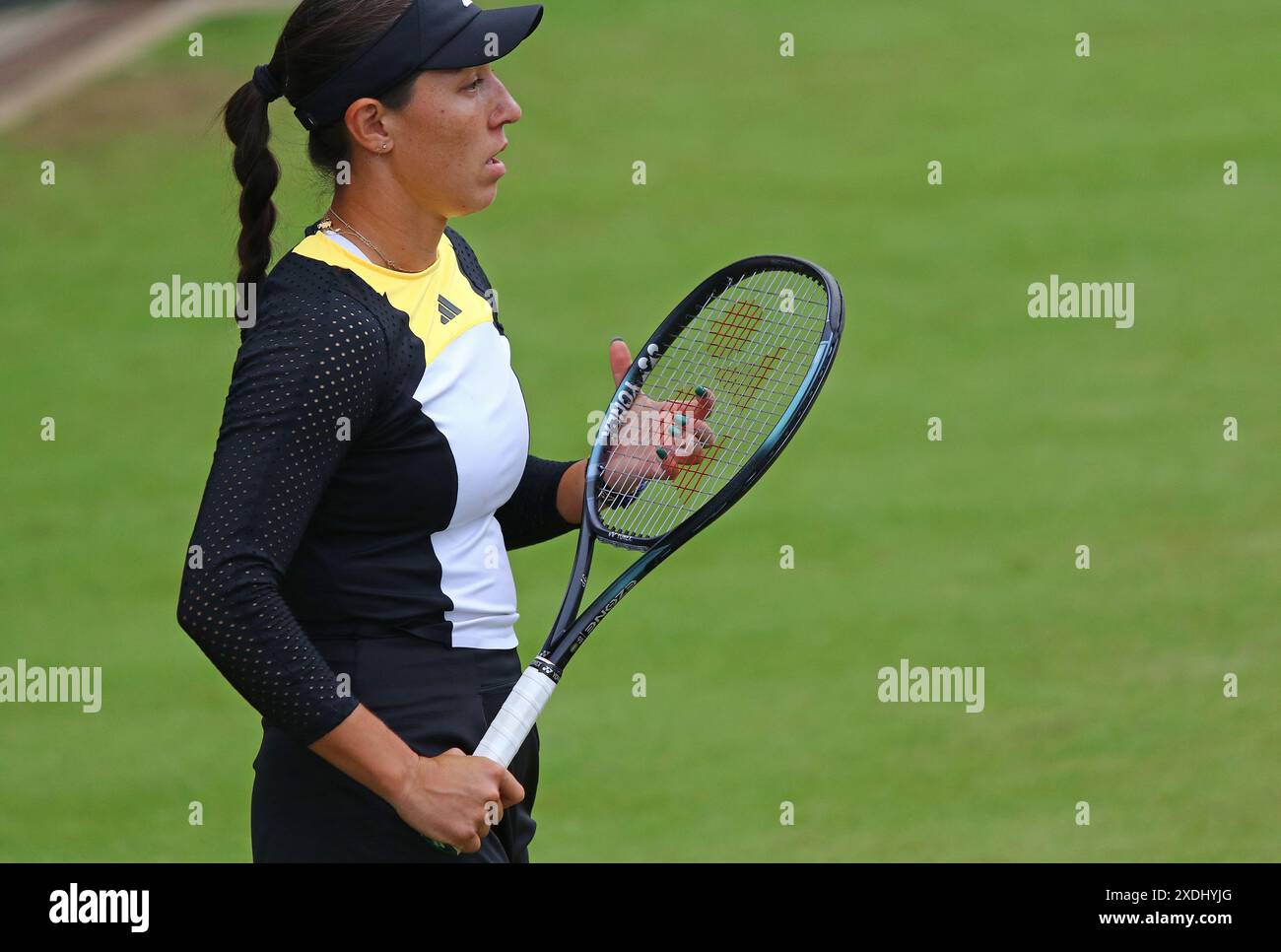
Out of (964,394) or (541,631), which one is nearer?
(541,631)

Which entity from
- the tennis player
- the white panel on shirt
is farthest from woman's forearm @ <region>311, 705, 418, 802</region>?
the white panel on shirt

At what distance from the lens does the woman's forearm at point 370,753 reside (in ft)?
9.19

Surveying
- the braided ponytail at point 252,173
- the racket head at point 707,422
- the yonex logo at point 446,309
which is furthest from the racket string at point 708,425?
the braided ponytail at point 252,173

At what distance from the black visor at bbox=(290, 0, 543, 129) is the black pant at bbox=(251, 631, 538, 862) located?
836 mm

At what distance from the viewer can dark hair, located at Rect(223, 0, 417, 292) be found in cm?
297

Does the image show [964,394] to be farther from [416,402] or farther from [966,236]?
[416,402]

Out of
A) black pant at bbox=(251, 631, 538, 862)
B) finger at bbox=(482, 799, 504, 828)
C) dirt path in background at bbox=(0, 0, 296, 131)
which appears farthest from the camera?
dirt path in background at bbox=(0, 0, 296, 131)

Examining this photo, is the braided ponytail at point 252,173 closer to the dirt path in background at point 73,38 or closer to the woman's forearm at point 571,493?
the woman's forearm at point 571,493

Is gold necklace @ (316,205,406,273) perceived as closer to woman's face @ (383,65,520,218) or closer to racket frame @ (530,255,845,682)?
woman's face @ (383,65,520,218)

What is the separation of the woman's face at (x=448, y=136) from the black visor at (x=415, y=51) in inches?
1.1

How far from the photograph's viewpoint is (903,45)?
15.8 meters

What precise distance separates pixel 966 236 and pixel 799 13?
4258 mm
